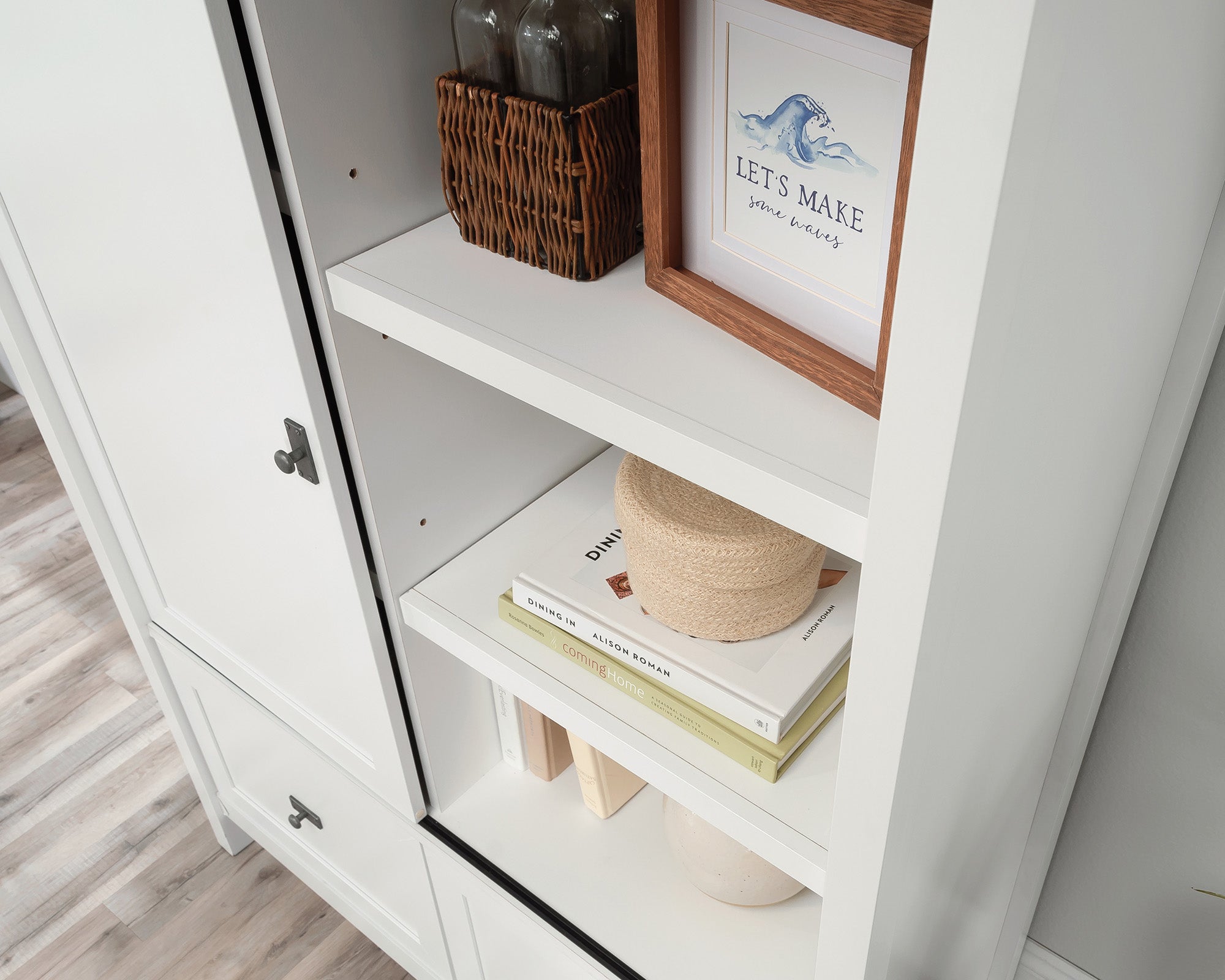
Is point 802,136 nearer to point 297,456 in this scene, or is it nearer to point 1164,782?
point 297,456

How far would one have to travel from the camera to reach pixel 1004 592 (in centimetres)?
57

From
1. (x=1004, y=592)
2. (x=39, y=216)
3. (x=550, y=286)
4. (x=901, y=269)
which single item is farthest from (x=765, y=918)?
(x=39, y=216)

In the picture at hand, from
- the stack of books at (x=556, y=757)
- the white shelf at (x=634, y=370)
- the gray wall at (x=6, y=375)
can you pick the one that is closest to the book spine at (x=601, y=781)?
the stack of books at (x=556, y=757)

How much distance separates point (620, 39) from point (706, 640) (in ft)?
1.37

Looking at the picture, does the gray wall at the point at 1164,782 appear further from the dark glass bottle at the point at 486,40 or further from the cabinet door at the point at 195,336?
the cabinet door at the point at 195,336

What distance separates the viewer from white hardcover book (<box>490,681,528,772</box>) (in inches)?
40.9

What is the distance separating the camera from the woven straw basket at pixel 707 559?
2.31 feet

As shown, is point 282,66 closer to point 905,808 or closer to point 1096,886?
point 905,808

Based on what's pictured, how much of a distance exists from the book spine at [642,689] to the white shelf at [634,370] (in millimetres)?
251

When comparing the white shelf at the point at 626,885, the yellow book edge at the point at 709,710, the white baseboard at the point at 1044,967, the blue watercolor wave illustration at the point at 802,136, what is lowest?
the white baseboard at the point at 1044,967

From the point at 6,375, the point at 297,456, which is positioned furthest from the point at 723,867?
the point at 6,375

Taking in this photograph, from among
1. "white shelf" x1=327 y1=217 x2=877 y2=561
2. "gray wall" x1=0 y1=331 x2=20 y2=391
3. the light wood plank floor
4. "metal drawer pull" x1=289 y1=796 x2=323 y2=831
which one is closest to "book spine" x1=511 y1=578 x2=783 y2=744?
"white shelf" x1=327 y1=217 x2=877 y2=561

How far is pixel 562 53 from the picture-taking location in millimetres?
625

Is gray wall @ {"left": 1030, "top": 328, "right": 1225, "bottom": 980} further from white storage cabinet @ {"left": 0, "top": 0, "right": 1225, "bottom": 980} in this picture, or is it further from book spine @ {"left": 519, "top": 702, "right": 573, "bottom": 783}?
book spine @ {"left": 519, "top": 702, "right": 573, "bottom": 783}
